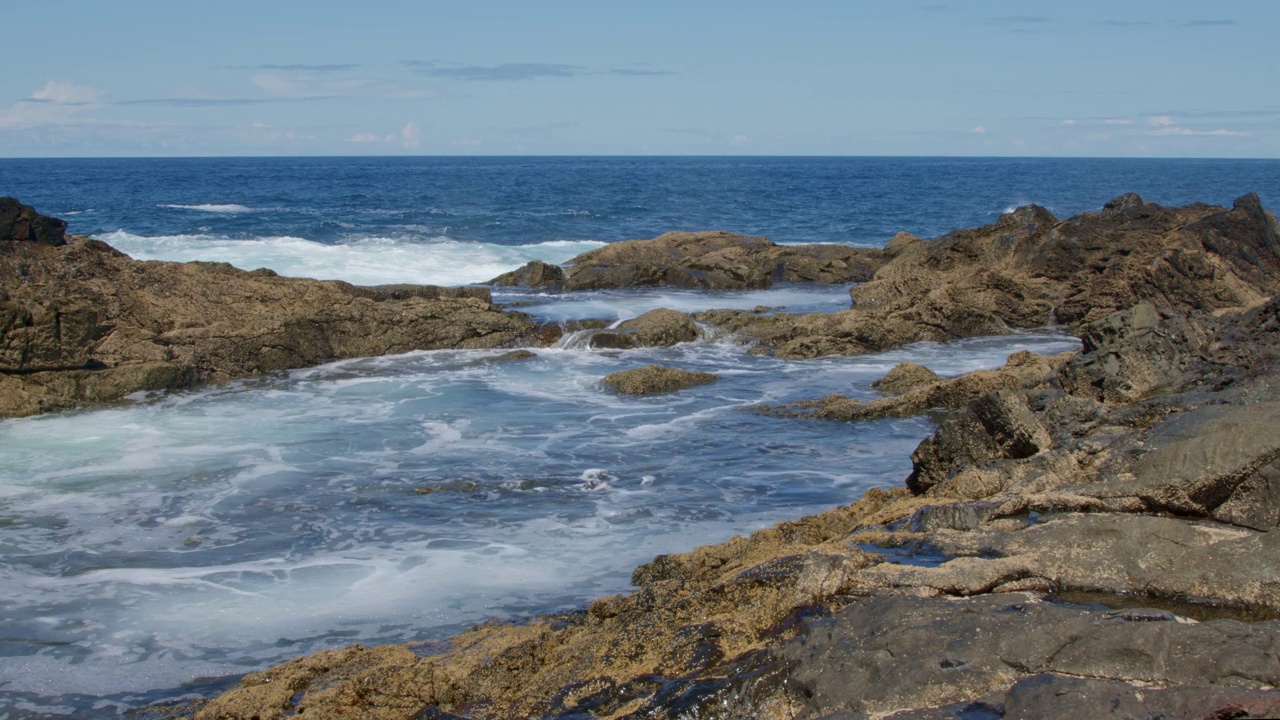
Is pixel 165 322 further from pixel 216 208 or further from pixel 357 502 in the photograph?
pixel 216 208

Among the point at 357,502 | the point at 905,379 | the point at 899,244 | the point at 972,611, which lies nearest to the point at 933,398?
the point at 905,379

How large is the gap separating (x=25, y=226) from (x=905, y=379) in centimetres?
1190

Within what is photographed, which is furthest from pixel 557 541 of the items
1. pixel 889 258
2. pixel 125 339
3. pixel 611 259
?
pixel 889 258

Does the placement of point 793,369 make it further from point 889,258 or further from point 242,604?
point 889,258

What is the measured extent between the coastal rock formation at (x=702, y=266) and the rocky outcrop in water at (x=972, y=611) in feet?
52.0

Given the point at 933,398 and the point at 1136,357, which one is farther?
the point at 933,398

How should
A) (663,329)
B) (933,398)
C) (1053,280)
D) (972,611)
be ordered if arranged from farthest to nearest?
(1053,280) → (663,329) → (933,398) → (972,611)

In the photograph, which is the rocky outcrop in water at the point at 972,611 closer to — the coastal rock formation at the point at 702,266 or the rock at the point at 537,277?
the coastal rock formation at the point at 702,266

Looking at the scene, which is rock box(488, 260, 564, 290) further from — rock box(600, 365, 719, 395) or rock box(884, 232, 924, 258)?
rock box(600, 365, 719, 395)

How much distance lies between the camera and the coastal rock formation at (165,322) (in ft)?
40.6

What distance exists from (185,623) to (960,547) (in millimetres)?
4816

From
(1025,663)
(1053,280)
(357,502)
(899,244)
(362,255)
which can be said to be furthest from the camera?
(362,255)

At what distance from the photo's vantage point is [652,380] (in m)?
13.5

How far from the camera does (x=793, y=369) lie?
48.4 ft
